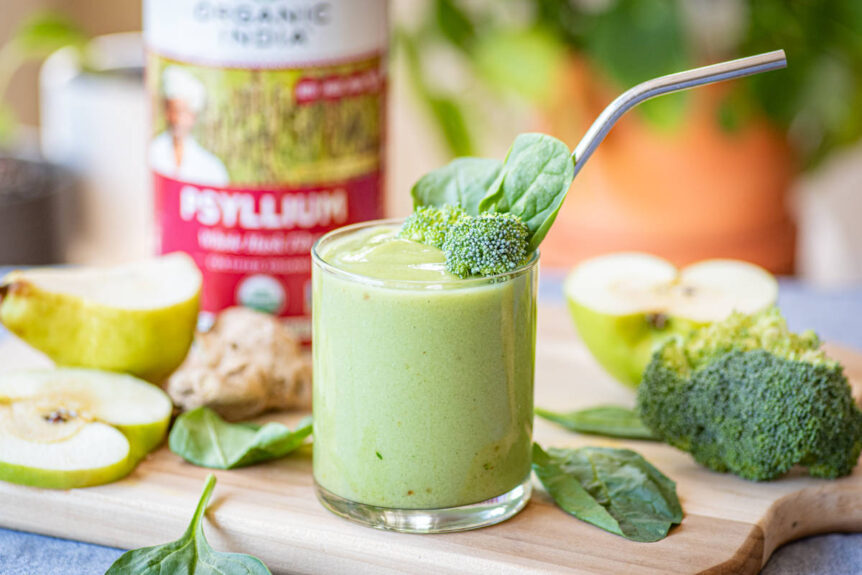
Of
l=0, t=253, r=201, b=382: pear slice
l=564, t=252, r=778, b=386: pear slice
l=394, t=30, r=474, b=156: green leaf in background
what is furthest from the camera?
l=394, t=30, r=474, b=156: green leaf in background

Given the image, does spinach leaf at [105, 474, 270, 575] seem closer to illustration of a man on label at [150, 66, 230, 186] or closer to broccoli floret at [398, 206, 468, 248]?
broccoli floret at [398, 206, 468, 248]

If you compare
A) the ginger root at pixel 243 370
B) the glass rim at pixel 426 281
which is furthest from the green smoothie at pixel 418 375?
the ginger root at pixel 243 370

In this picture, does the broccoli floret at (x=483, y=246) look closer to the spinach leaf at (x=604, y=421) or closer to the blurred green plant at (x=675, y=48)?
the spinach leaf at (x=604, y=421)

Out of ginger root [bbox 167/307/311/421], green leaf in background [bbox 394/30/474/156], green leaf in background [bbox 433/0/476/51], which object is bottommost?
ginger root [bbox 167/307/311/421]

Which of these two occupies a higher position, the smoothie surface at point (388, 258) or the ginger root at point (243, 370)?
the smoothie surface at point (388, 258)

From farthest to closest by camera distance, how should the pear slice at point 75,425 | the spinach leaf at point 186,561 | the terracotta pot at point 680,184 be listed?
the terracotta pot at point 680,184
the pear slice at point 75,425
the spinach leaf at point 186,561

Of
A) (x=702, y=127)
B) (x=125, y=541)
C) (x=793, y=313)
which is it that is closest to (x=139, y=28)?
(x=702, y=127)

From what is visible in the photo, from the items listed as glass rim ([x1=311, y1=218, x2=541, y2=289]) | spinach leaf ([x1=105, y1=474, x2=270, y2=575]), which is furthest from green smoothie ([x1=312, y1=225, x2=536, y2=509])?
spinach leaf ([x1=105, y1=474, x2=270, y2=575])
